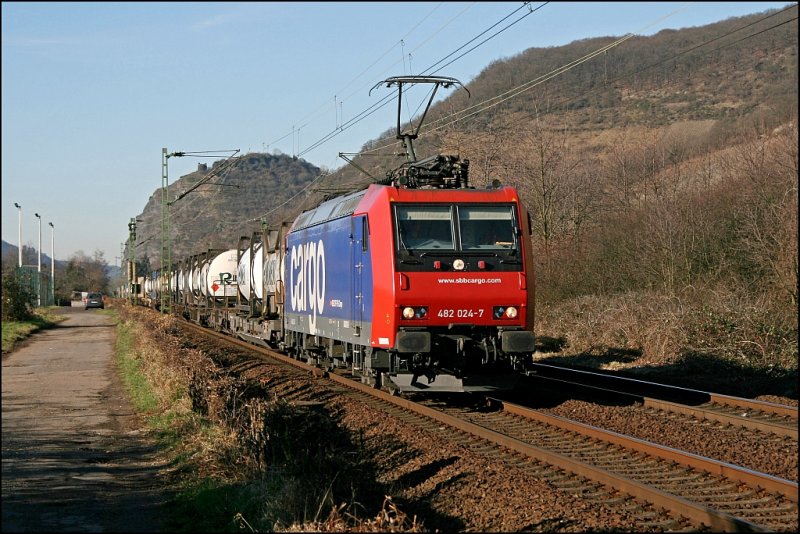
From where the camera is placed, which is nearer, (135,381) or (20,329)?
(135,381)

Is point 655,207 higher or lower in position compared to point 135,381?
higher

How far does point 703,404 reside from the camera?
14.1 m

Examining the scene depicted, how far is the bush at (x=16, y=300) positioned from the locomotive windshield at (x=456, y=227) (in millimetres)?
32254

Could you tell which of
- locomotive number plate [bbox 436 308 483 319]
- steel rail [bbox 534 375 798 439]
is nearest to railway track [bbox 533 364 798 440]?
steel rail [bbox 534 375 798 439]

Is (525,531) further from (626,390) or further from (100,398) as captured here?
(100,398)

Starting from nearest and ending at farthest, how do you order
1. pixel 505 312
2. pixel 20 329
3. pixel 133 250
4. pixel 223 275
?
Answer: pixel 505 312 < pixel 223 275 < pixel 20 329 < pixel 133 250

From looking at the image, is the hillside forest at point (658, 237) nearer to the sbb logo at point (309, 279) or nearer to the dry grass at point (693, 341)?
the dry grass at point (693, 341)

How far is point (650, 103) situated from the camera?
3846 inches

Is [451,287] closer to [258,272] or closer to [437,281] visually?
[437,281]

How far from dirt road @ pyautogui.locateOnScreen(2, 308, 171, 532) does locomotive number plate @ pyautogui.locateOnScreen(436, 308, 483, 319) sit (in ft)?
14.8

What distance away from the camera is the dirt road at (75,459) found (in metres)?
7.76

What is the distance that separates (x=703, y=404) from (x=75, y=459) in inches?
367

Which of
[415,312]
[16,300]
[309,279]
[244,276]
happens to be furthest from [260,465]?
[16,300]

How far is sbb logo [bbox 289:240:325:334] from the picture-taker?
702 inches
